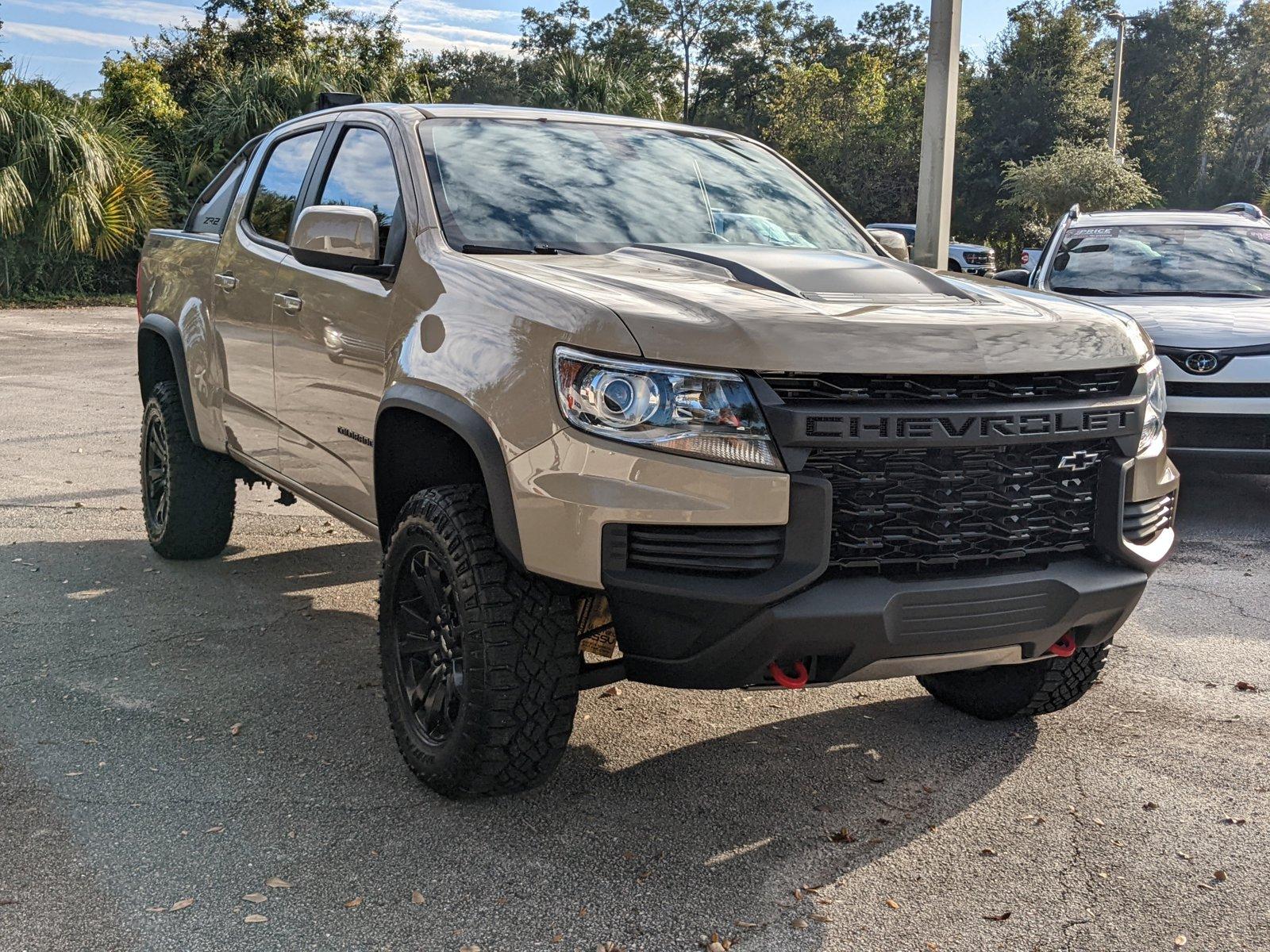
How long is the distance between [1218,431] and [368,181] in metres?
4.76

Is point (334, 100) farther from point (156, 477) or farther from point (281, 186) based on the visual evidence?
point (156, 477)

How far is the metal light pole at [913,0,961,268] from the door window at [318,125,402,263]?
5110mm

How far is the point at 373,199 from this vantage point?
427 centimetres

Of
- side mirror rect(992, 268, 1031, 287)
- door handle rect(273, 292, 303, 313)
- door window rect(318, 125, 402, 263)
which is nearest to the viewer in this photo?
door window rect(318, 125, 402, 263)

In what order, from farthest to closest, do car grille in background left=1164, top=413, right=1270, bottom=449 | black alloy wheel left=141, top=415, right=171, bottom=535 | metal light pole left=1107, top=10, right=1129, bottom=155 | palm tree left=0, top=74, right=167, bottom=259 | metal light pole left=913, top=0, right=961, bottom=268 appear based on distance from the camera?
metal light pole left=1107, top=10, right=1129, bottom=155, palm tree left=0, top=74, right=167, bottom=259, metal light pole left=913, top=0, right=961, bottom=268, car grille in background left=1164, top=413, right=1270, bottom=449, black alloy wheel left=141, top=415, right=171, bottom=535

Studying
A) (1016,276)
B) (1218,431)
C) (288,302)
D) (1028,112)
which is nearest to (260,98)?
(1016,276)

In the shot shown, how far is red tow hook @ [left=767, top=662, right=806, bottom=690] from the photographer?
9.89 feet

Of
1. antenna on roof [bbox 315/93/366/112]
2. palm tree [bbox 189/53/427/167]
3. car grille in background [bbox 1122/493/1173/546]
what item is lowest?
car grille in background [bbox 1122/493/1173/546]

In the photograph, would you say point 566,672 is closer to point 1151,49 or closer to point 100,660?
point 100,660

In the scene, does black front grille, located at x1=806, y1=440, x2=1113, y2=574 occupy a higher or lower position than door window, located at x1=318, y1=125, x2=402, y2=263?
lower

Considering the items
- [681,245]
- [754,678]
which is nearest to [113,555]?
[681,245]

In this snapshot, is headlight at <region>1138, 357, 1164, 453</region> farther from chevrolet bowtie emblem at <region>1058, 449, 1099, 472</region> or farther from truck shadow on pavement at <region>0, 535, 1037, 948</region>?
truck shadow on pavement at <region>0, 535, 1037, 948</region>

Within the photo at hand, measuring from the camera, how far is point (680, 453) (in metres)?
2.88

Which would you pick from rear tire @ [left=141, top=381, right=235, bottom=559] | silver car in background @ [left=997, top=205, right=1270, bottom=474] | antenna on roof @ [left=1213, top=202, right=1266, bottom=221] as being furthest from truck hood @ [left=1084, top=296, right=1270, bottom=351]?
rear tire @ [left=141, top=381, right=235, bottom=559]
